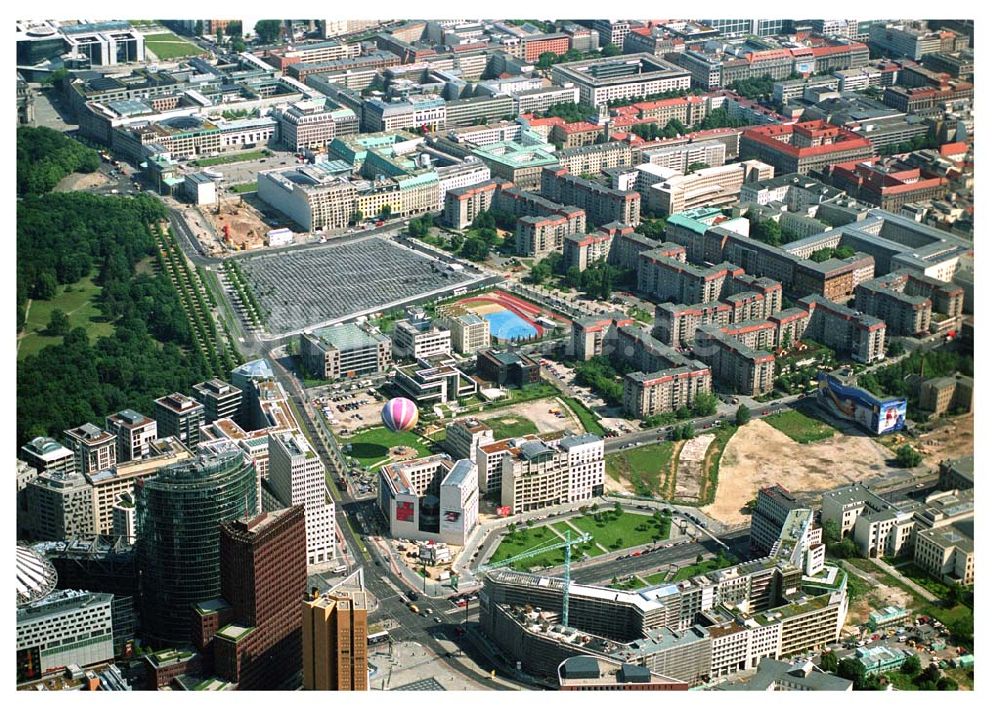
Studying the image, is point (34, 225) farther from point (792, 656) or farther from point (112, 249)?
point (792, 656)

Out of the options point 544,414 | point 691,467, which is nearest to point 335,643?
point 691,467

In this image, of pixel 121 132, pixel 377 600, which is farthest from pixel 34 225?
pixel 377 600

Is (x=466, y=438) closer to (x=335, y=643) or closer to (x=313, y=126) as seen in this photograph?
(x=335, y=643)

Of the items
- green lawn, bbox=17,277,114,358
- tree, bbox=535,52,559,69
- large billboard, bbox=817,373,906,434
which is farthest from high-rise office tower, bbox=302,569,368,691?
tree, bbox=535,52,559,69

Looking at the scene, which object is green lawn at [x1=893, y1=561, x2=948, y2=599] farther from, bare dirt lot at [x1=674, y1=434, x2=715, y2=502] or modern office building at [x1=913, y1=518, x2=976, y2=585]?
bare dirt lot at [x1=674, y1=434, x2=715, y2=502]

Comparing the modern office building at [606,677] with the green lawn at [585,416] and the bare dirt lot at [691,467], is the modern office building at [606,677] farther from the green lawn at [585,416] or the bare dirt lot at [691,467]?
the green lawn at [585,416]
